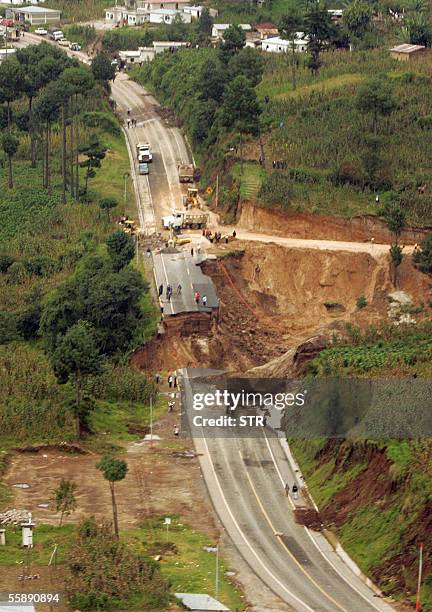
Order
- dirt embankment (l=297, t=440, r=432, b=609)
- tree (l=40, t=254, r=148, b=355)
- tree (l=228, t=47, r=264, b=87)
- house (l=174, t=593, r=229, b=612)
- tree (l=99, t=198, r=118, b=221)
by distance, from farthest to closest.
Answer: tree (l=228, t=47, r=264, b=87) < tree (l=99, t=198, r=118, b=221) < tree (l=40, t=254, r=148, b=355) < dirt embankment (l=297, t=440, r=432, b=609) < house (l=174, t=593, r=229, b=612)

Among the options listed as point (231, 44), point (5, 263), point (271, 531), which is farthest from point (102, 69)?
point (271, 531)

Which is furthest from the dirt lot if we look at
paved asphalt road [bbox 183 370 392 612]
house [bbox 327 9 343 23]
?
house [bbox 327 9 343 23]

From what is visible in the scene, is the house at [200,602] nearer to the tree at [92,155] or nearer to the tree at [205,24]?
the tree at [92,155]

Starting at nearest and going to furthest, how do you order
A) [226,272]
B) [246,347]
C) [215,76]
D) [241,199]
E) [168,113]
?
[246,347] → [226,272] → [241,199] → [215,76] → [168,113]

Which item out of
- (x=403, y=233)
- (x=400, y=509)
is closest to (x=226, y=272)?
(x=403, y=233)

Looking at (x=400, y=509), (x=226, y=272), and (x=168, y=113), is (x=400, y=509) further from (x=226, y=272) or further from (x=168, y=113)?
(x=168, y=113)

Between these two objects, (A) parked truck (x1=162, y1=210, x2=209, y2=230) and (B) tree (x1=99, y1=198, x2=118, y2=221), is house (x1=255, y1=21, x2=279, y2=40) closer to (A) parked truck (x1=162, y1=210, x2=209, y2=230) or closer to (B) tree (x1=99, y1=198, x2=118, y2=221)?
(B) tree (x1=99, y1=198, x2=118, y2=221)
